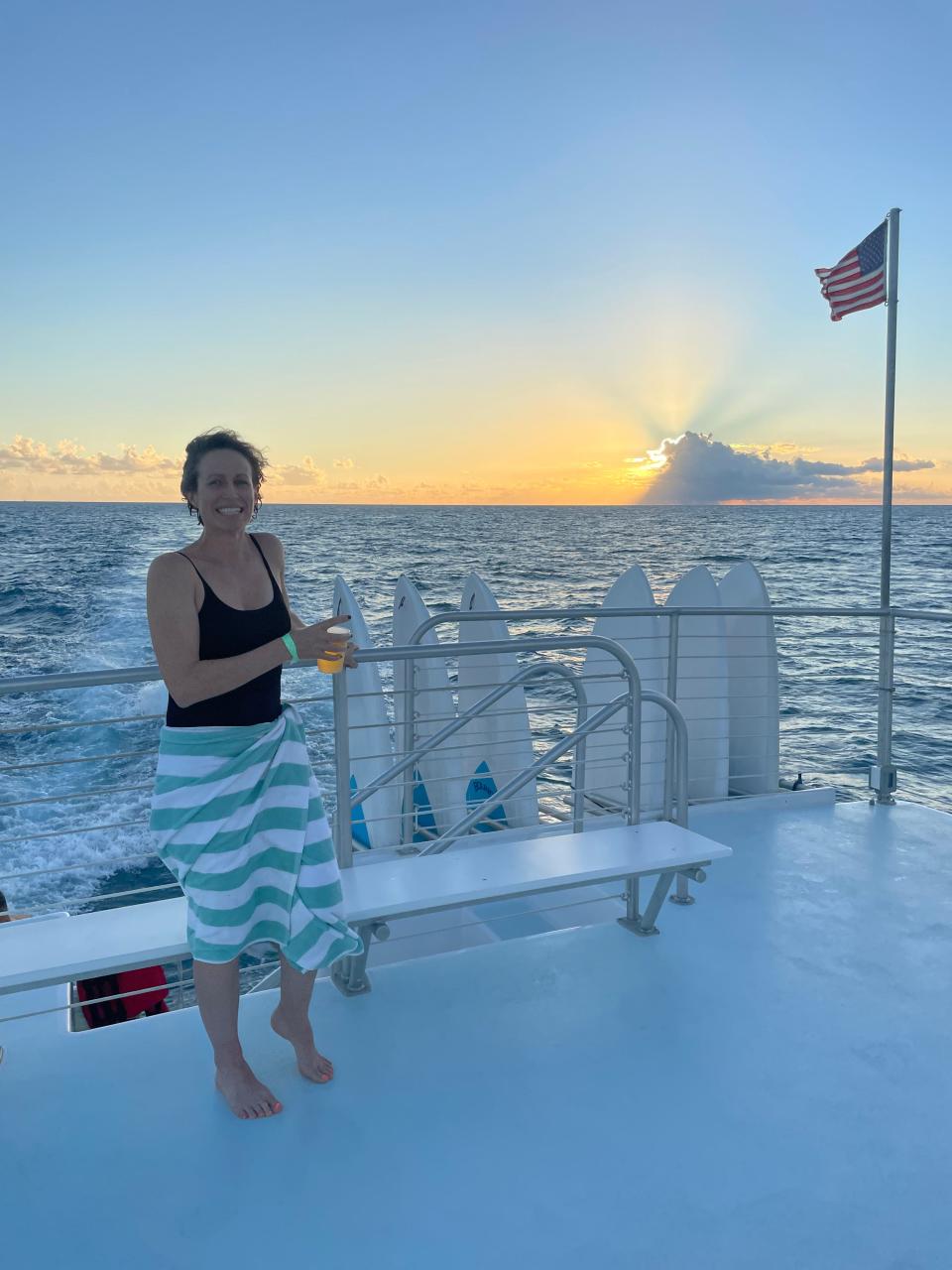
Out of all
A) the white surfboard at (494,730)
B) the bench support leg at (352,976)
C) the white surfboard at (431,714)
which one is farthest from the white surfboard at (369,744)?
the bench support leg at (352,976)

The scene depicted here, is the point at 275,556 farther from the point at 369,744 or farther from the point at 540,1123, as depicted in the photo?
the point at 369,744

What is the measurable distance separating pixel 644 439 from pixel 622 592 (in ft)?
86.9

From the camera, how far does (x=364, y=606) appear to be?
20.0 m

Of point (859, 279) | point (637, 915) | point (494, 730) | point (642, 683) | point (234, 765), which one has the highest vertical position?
point (859, 279)

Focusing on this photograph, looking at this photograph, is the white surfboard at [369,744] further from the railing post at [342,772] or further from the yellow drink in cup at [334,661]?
the yellow drink in cup at [334,661]

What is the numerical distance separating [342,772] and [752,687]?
3.95m

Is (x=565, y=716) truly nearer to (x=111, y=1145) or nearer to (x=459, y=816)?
(x=459, y=816)

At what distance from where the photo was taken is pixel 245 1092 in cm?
218

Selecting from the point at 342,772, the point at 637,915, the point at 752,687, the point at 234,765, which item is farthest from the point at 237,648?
the point at 752,687

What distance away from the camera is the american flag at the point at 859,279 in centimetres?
538

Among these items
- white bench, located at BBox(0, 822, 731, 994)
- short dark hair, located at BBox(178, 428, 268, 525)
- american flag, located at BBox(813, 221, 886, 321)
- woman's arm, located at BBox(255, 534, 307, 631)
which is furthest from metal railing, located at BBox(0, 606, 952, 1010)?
american flag, located at BBox(813, 221, 886, 321)

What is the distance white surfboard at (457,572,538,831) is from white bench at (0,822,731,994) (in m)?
2.13

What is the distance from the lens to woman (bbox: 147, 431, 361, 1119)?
1938mm

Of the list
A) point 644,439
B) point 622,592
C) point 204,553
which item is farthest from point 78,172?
point 644,439
